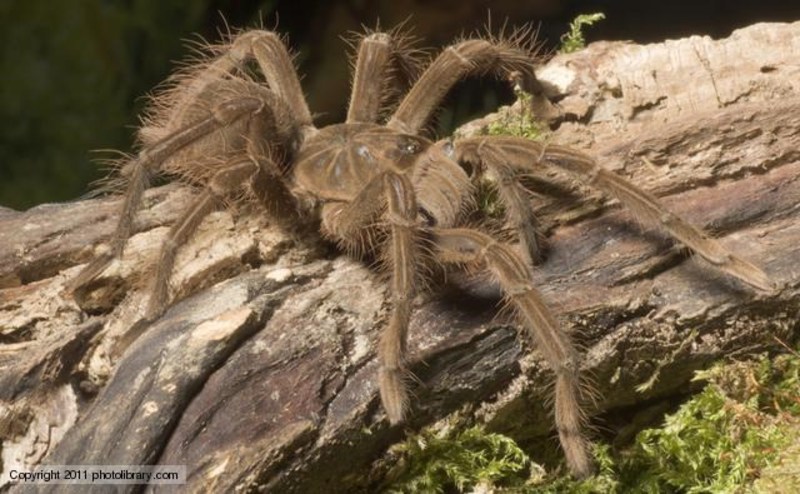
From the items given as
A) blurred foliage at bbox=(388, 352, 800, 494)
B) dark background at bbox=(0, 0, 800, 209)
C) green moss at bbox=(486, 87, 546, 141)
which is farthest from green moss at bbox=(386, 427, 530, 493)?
dark background at bbox=(0, 0, 800, 209)

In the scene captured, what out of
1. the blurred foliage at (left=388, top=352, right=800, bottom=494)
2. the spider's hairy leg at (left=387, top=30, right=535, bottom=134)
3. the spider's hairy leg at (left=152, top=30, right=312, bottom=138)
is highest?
the spider's hairy leg at (left=152, top=30, right=312, bottom=138)

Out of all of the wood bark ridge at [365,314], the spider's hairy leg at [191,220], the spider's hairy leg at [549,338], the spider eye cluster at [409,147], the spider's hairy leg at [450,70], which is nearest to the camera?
the wood bark ridge at [365,314]

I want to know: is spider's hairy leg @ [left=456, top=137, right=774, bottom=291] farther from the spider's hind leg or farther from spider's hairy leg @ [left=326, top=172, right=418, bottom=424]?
the spider's hind leg

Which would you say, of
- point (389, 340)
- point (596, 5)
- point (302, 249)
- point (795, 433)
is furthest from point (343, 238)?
point (596, 5)

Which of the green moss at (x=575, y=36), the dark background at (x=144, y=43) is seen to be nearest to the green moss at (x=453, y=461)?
the dark background at (x=144, y=43)

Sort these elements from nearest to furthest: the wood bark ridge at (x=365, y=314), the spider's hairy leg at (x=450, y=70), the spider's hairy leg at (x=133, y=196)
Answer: the wood bark ridge at (x=365, y=314)
the spider's hairy leg at (x=133, y=196)
the spider's hairy leg at (x=450, y=70)

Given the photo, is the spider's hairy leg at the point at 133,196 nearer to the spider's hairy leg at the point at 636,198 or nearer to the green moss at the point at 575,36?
the spider's hairy leg at the point at 636,198

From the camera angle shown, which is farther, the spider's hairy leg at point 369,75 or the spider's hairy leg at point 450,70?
the spider's hairy leg at point 369,75

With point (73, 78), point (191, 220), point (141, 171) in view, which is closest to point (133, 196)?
point (141, 171)
